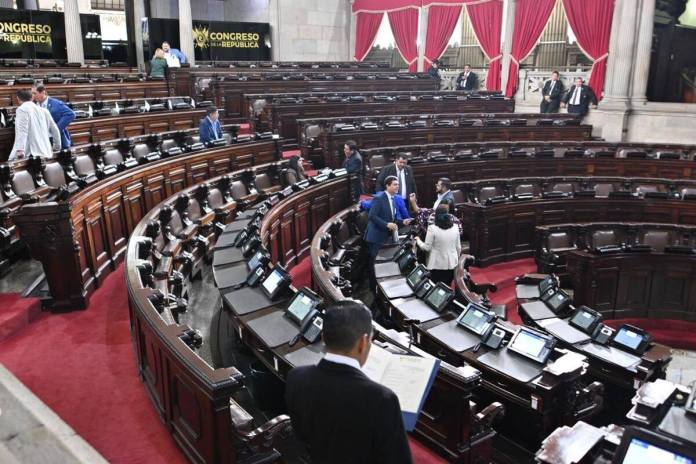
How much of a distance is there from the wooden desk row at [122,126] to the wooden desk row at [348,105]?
1.32 m

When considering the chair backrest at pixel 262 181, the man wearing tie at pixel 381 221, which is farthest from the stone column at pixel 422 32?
the man wearing tie at pixel 381 221

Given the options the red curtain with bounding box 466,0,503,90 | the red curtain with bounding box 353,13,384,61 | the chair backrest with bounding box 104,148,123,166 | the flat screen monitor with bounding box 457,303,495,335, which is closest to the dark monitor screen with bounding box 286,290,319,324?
the flat screen monitor with bounding box 457,303,495,335

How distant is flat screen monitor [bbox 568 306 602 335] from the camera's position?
15.2ft

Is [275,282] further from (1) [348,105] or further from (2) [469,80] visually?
(2) [469,80]

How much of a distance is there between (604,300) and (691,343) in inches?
41.0

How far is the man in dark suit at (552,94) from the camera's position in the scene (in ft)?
39.3

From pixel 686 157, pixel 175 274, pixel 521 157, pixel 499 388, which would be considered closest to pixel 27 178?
pixel 175 274

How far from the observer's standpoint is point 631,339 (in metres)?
4.46

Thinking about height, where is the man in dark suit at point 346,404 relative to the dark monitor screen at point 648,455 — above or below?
above

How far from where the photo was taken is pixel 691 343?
6.50m

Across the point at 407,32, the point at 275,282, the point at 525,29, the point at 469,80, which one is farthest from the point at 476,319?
the point at 407,32

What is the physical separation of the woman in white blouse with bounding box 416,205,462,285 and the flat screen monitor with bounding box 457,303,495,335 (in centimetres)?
146

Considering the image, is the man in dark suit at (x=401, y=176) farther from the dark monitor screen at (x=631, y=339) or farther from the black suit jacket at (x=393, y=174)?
the dark monitor screen at (x=631, y=339)

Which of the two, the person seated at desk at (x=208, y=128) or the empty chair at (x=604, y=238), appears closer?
the empty chair at (x=604, y=238)
